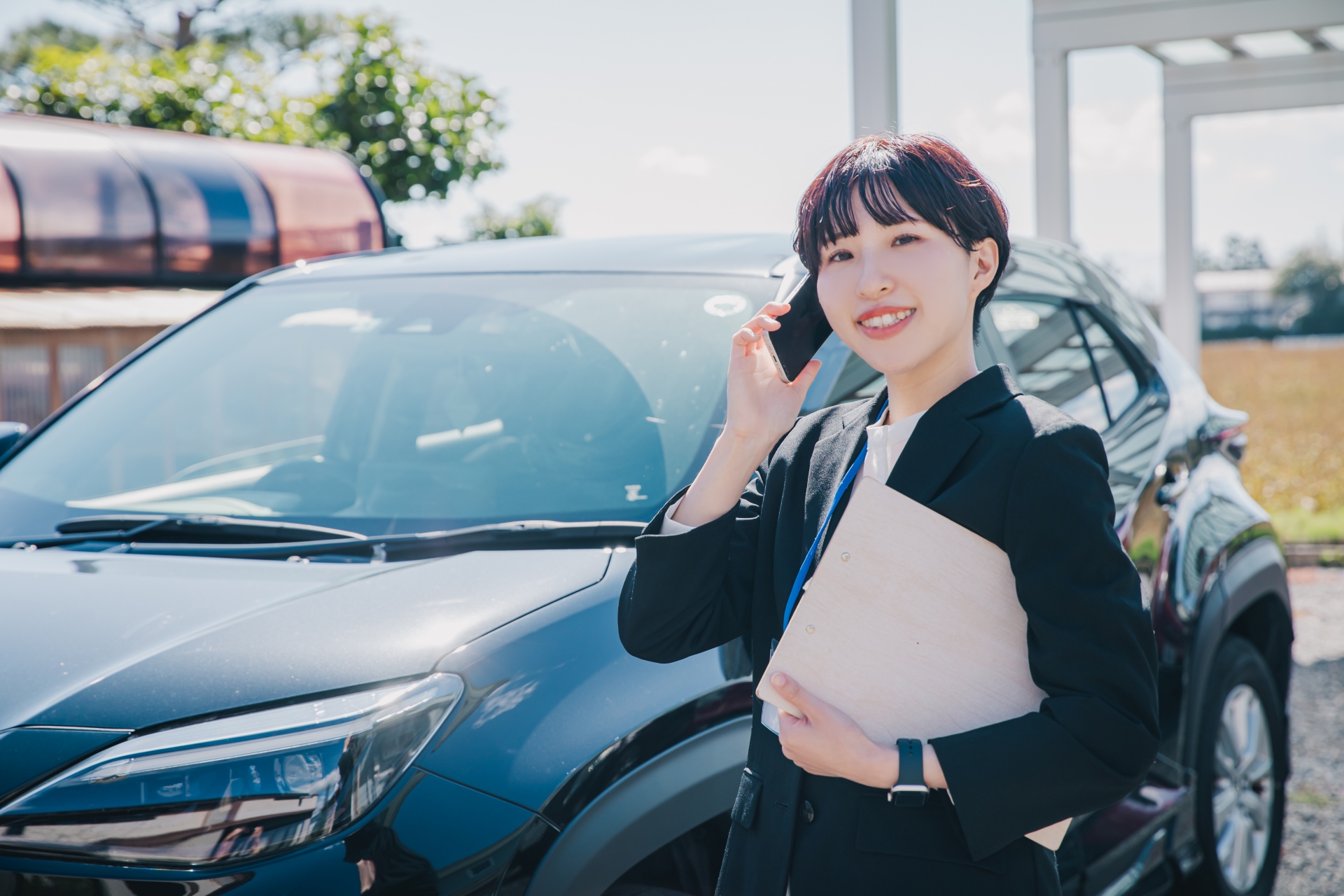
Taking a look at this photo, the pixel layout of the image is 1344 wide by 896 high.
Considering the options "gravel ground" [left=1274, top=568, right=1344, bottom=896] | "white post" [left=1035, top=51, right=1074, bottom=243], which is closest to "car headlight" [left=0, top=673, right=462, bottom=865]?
"gravel ground" [left=1274, top=568, right=1344, bottom=896]

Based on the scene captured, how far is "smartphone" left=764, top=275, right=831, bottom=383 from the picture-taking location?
1577 mm

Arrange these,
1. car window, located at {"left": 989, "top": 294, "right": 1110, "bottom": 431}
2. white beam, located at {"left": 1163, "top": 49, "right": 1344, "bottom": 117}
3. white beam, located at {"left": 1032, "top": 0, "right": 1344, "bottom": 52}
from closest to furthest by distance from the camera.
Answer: car window, located at {"left": 989, "top": 294, "right": 1110, "bottom": 431}
white beam, located at {"left": 1032, "top": 0, "right": 1344, "bottom": 52}
white beam, located at {"left": 1163, "top": 49, "right": 1344, "bottom": 117}

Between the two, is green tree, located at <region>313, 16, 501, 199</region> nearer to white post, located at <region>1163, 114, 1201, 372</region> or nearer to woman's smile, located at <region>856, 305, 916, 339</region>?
white post, located at <region>1163, 114, 1201, 372</region>

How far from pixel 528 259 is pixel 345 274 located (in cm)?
47

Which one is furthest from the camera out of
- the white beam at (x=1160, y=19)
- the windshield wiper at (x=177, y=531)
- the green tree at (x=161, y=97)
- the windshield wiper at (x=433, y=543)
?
the green tree at (x=161, y=97)

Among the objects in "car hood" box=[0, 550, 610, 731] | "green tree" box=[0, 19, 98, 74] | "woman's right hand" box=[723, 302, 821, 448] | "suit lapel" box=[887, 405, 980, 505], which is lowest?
"car hood" box=[0, 550, 610, 731]

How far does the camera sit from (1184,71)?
840 centimetres

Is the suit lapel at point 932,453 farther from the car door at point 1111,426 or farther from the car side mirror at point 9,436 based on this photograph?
the car side mirror at point 9,436

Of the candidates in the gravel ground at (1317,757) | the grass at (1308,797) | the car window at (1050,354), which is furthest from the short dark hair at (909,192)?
the grass at (1308,797)

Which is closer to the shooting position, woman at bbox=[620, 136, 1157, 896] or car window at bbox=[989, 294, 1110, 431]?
woman at bbox=[620, 136, 1157, 896]

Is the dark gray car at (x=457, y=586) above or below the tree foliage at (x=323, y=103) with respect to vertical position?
below

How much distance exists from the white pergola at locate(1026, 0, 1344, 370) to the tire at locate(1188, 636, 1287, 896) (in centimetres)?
325

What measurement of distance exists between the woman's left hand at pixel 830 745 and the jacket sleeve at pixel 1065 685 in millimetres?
59

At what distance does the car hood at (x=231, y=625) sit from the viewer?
1457mm
